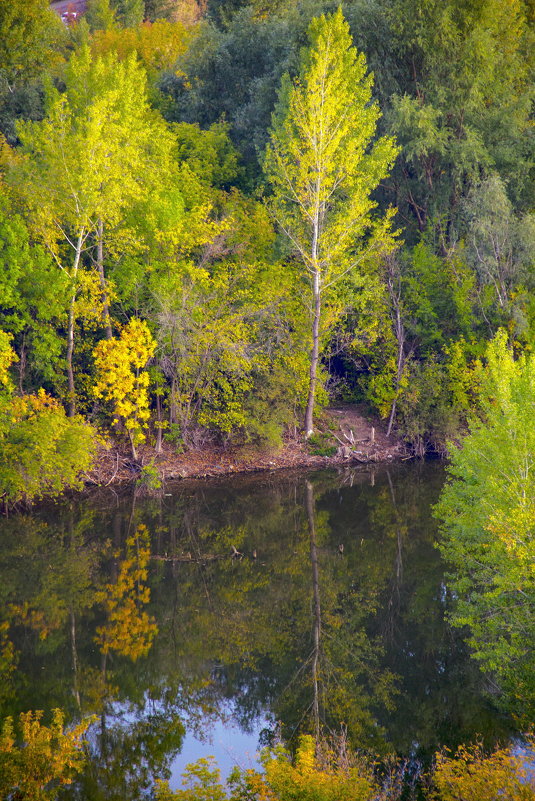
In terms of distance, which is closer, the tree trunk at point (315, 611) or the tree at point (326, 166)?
the tree trunk at point (315, 611)

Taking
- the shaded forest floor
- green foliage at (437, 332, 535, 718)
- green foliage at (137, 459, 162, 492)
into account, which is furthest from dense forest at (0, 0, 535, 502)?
green foliage at (437, 332, 535, 718)

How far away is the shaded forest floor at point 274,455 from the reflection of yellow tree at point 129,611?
22.9ft

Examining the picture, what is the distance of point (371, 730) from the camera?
1589 centimetres

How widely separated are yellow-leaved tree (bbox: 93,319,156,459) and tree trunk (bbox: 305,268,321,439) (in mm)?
7407

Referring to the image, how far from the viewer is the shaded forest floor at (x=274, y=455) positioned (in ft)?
106

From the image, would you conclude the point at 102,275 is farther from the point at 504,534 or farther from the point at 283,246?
the point at 504,534

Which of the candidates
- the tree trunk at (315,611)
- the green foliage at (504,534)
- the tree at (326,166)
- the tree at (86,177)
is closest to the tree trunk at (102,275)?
the tree at (86,177)

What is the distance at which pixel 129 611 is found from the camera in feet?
69.7

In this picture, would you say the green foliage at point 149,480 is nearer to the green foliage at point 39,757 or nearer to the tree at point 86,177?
the tree at point 86,177

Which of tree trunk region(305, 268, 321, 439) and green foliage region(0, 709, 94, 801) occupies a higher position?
tree trunk region(305, 268, 321, 439)

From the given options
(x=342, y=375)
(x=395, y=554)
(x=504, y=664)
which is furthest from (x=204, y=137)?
(x=504, y=664)

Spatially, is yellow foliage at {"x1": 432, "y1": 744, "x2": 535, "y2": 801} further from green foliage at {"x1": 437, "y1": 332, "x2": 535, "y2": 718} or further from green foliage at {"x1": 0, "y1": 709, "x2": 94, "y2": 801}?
green foliage at {"x1": 0, "y1": 709, "x2": 94, "y2": 801}

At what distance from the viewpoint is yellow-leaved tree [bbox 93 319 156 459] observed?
31.1 metres

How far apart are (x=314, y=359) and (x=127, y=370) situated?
8.71 metres
